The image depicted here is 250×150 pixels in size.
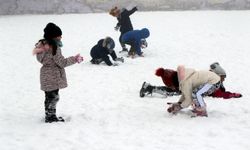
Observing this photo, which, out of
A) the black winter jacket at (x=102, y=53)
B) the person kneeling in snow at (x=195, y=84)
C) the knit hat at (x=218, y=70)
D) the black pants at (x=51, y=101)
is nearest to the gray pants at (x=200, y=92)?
the person kneeling in snow at (x=195, y=84)

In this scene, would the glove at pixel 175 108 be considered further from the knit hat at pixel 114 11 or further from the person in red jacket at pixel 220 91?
the knit hat at pixel 114 11

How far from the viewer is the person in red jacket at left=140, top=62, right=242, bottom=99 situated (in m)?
5.89

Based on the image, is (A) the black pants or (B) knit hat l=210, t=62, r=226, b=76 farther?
(B) knit hat l=210, t=62, r=226, b=76

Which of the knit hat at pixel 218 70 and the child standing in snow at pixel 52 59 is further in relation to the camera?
the knit hat at pixel 218 70

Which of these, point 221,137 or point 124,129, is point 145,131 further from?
point 221,137

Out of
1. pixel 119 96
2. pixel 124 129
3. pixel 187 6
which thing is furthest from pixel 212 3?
pixel 124 129

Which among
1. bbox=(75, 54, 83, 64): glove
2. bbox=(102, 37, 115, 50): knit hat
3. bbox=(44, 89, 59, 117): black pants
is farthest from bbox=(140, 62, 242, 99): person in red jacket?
bbox=(102, 37, 115, 50): knit hat

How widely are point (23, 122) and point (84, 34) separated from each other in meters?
10.5

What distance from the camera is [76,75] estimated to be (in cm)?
935

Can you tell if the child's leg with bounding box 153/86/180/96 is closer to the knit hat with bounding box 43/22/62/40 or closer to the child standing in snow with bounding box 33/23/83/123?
the child standing in snow with bounding box 33/23/83/123

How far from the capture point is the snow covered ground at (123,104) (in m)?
5.06

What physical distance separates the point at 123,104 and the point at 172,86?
44.4 inches

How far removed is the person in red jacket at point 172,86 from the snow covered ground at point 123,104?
143 mm

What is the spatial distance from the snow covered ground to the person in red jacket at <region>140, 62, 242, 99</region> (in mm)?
143
